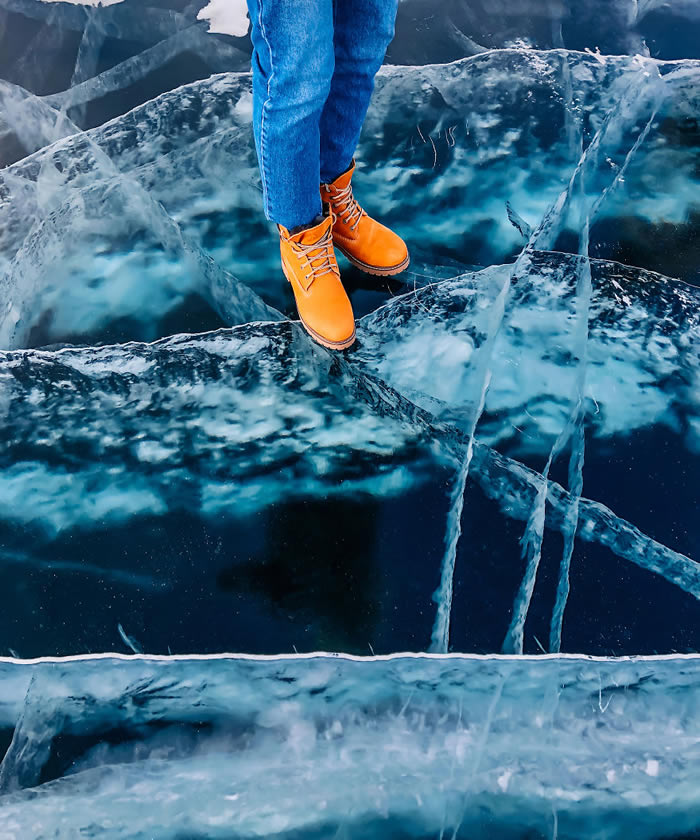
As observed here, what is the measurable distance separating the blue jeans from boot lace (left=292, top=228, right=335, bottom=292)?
54 mm

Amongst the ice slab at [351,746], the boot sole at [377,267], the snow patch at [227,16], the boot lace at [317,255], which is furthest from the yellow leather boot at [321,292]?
the snow patch at [227,16]

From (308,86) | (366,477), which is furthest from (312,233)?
(366,477)

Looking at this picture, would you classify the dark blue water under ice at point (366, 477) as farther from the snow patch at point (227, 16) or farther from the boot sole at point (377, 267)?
the snow patch at point (227, 16)

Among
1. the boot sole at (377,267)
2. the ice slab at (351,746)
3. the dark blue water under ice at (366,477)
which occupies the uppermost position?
the boot sole at (377,267)

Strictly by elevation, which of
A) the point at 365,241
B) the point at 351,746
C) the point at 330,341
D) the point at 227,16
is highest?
the point at 227,16

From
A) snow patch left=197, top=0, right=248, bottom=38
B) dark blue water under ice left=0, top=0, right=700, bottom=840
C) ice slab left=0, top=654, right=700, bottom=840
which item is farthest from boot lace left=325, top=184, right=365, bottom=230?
snow patch left=197, top=0, right=248, bottom=38

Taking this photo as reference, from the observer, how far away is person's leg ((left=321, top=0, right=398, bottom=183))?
0.89 m

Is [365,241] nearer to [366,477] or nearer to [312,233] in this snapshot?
[312,233]

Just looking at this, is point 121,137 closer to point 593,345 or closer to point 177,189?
point 177,189

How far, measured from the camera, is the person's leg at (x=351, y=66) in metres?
0.89

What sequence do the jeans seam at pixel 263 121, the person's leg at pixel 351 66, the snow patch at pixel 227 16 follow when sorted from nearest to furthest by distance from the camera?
1. the jeans seam at pixel 263 121
2. the person's leg at pixel 351 66
3. the snow patch at pixel 227 16

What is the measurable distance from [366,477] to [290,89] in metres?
0.54

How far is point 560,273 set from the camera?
1.24m

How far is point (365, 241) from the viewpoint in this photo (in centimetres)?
120
